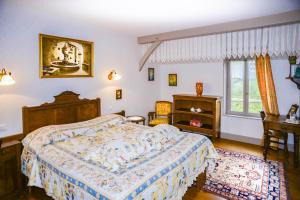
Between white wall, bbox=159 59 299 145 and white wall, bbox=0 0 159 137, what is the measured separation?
157 centimetres

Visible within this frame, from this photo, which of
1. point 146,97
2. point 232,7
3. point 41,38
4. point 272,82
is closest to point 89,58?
point 41,38

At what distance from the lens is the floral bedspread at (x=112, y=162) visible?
1.81m

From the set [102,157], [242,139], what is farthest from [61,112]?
[242,139]

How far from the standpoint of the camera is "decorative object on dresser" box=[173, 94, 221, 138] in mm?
4846

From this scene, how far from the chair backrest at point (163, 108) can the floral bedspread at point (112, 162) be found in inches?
92.2

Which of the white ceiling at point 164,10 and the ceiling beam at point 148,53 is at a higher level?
the white ceiling at point 164,10

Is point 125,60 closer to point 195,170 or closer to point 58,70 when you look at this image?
point 58,70

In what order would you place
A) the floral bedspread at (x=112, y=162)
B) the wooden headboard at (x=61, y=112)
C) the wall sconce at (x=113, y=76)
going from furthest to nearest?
the wall sconce at (x=113, y=76)
the wooden headboard at (x=61, y=112)
the floral bedspread at (x=112, y=162)

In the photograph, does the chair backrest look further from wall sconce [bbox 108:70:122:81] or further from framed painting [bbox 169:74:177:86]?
wall sconce [bbox 108:70:122:81]

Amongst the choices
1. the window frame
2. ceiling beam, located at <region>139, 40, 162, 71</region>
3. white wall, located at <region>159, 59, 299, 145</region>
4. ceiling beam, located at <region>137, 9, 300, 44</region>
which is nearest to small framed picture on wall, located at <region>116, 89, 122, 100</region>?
ceiling beam, located at <region>139, 40, 162, 71</region>

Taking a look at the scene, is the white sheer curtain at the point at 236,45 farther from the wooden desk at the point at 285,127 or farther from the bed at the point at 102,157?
the bed at the point at 102,157

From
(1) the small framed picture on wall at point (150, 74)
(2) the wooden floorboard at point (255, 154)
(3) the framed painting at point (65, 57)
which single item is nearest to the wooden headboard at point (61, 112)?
(3) the framed painting at point (65, 57)

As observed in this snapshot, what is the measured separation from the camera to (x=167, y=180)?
6.62 feet

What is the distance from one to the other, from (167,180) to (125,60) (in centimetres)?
321
